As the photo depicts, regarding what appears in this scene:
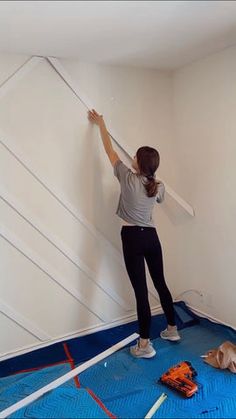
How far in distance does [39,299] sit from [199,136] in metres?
1.79

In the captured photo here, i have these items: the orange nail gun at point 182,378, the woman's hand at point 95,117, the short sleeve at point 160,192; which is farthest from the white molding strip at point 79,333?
the woman's hand at point 95,117

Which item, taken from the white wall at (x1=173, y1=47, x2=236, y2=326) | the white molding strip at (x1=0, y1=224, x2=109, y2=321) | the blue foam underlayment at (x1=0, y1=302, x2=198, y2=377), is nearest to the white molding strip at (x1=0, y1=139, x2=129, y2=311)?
the white molding strip at (x1=0, y1=224, x2=109, y2=321)

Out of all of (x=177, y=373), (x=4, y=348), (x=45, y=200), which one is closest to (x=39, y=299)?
Result: (x=4, y=348)

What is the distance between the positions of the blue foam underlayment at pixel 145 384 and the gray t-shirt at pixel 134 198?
959 millimetres

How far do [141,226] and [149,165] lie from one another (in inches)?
17.7

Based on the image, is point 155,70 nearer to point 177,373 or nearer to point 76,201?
point 76,201

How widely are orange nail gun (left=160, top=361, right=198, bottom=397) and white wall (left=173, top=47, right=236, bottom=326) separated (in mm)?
677

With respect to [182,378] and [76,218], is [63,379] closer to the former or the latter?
[182,378]

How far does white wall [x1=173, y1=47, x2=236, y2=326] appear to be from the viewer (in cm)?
262

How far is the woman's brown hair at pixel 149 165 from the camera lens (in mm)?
2408

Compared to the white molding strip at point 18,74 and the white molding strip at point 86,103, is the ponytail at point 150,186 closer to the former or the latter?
the white molding strip at point 86,103

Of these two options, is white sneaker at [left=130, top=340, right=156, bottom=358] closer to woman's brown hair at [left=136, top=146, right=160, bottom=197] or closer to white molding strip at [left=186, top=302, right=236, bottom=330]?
white molding strip at [left=186, top=302, right=236, bottom=330]

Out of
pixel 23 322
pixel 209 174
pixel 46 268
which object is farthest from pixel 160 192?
pixel 23 322

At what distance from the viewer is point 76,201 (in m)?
2.67
